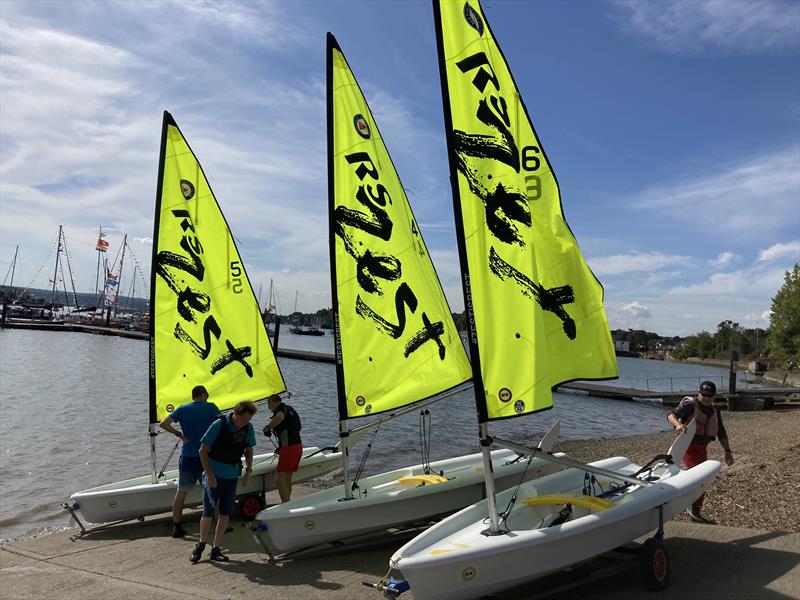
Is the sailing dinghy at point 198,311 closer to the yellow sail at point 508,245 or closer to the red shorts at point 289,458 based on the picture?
the red shorts at point 289,458

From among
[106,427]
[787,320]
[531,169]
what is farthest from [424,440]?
[787,320]

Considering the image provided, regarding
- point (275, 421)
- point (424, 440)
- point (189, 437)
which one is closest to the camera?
point (189, 437)

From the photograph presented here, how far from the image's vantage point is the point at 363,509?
6723mm

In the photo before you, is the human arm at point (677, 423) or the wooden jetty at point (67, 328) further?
the wooden jetty at point (67, 328)

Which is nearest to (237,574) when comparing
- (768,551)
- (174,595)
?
(174,595)

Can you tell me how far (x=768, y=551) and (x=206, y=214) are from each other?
8.29 m

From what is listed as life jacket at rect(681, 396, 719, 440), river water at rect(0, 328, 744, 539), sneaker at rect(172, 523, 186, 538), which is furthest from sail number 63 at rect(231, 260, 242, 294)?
life jacket at rect(681, 396, 719, 440)

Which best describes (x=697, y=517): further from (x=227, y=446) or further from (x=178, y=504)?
(x=178, y=504)

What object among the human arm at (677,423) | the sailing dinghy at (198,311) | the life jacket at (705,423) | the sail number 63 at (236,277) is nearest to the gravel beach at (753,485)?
the life jacket at (705,423)

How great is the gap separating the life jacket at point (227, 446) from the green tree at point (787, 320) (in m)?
56.8

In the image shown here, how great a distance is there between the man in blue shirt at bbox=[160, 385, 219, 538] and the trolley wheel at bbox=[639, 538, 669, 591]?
16.1 ft

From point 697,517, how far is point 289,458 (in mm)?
4797

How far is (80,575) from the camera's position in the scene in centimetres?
627

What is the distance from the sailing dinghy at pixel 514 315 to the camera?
492 cm
